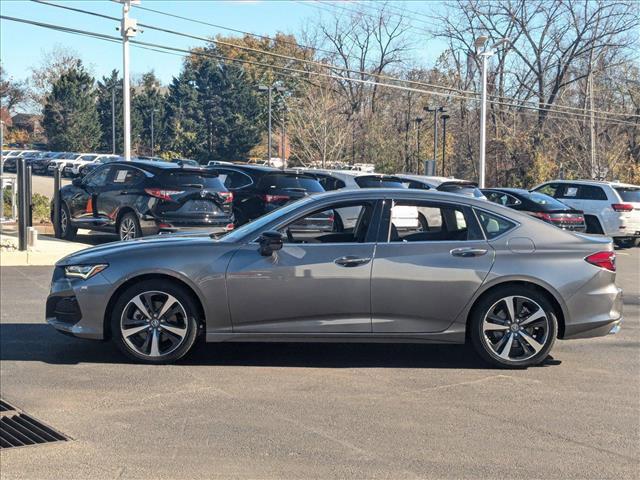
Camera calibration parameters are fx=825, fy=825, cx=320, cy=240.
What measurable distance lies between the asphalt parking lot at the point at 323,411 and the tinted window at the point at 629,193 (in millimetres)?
13471

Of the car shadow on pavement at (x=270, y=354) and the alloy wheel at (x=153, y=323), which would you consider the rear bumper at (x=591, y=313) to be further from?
the alloy wheel at (x=153, y=323)

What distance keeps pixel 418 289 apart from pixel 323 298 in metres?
0.80

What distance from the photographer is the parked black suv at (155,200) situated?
14.6 m

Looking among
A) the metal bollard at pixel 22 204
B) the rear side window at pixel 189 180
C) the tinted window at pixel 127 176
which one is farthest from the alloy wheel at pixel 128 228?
the metal bollard at pixel 22 204

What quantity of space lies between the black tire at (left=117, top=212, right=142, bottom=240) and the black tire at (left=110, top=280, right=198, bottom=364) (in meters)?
8.07

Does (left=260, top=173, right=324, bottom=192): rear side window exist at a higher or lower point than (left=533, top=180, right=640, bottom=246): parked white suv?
higher

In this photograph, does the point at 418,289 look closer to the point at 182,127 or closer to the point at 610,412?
the point at 610,412

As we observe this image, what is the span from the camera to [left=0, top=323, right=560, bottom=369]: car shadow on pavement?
7258 mm

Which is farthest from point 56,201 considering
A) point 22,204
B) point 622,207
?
point 622,207

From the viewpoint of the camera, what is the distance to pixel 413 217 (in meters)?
7.25

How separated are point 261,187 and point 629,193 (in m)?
9.93

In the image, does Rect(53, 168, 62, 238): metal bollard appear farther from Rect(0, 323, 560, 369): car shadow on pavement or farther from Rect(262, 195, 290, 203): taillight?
Rect(0, 323, 560, 369): car shadow on pavement

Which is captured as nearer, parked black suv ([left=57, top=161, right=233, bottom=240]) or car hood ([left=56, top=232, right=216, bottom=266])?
car hood ([left=56, top=232, right=216, bottom=266])

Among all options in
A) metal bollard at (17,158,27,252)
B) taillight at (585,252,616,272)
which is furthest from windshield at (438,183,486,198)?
taillight at (585,252,616,272)
